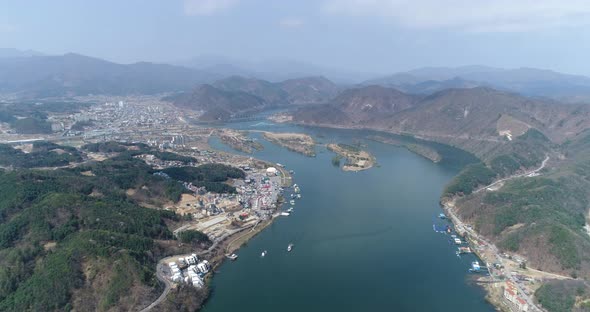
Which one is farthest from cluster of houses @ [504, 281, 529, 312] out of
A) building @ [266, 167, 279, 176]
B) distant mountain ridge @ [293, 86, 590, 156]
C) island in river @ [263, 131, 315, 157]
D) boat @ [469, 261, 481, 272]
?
distant mountain ridge @ [293, 86, 590, 156]

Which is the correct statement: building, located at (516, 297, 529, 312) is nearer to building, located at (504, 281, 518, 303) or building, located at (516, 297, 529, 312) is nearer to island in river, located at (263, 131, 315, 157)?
building, located at (504, 281, 518, 303)

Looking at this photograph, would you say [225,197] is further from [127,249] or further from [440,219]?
[440,219]

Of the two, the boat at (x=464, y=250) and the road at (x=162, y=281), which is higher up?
the road at (x=162, y=281)

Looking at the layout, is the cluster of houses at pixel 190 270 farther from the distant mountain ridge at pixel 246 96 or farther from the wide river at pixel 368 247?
the distant mountain ridge at pixel 246 96

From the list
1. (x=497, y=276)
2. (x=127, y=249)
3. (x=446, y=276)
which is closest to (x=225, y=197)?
(x=127, y=249)

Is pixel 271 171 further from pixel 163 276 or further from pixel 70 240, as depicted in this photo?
pixel 70 240

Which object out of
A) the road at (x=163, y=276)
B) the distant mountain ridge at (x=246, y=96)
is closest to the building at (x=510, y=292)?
the road at (x=163, y=276)
